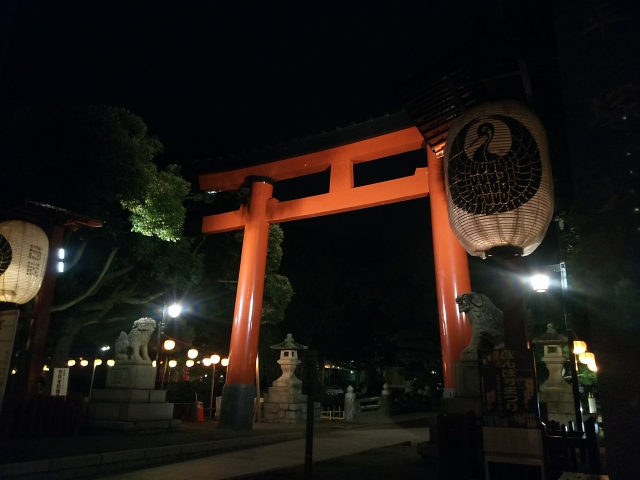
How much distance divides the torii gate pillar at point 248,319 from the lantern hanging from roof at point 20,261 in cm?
625

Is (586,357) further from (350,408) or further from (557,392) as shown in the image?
(350,408)

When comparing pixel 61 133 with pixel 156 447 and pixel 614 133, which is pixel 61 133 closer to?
pixel 156 447

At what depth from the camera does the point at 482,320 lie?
8148 mm

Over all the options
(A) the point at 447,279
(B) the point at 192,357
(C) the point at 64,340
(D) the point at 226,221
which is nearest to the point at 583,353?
(A) the point at 447,279

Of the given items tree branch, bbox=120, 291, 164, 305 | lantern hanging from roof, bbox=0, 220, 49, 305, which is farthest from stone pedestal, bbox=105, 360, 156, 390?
lantern hanging from roof, bbox=0, 220, 49, 305

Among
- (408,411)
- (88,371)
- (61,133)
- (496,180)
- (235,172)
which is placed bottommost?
(408,411)

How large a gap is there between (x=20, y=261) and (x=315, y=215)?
26.8ft

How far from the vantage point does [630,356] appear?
2596mm

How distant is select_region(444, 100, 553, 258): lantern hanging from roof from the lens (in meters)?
5.16

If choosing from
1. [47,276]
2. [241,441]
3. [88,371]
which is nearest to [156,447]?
[241,441]

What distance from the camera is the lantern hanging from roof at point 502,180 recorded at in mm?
5164

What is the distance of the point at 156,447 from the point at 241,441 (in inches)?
108

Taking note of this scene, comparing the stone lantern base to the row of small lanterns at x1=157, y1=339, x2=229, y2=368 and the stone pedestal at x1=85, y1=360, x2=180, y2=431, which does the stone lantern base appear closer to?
the row of small lanterns at x1=157, y1=339, x2=229, y2=368

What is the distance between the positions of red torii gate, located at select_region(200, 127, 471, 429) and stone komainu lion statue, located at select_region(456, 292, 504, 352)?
291 cm
